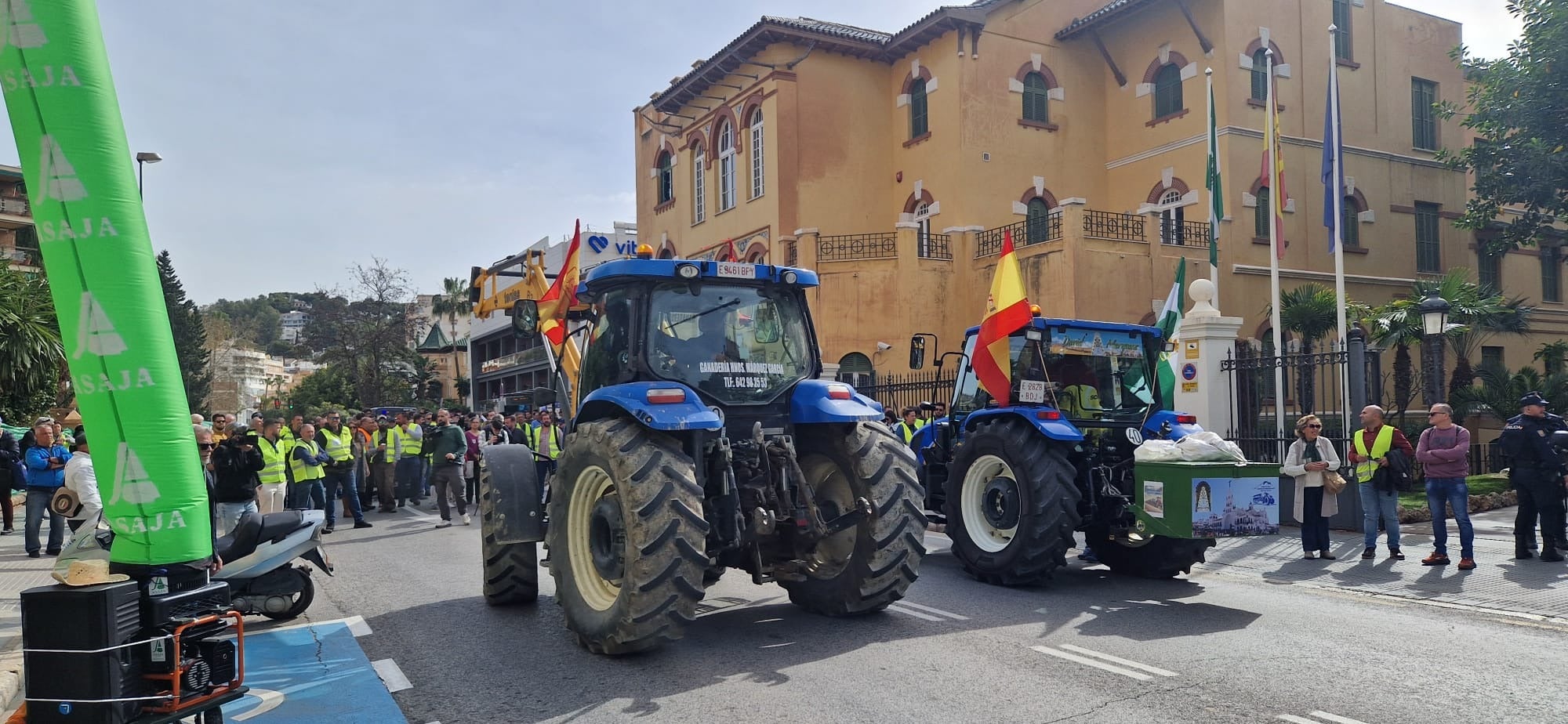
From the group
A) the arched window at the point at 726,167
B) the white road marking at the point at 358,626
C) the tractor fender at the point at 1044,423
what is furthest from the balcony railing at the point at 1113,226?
the white road marking at the point at 358,626

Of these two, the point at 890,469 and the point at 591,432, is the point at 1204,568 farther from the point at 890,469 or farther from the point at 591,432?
the point at 591,432

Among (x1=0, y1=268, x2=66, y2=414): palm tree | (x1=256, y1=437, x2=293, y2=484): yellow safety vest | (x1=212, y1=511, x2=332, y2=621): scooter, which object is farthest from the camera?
(x1=0, y1=268, x2=66, y2=414): palm tree

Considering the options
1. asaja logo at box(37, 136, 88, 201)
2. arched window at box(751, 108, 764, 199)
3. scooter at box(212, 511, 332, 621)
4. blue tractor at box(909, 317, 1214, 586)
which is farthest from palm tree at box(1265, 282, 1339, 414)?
asaja logo at box(37, 136, 88, 201)

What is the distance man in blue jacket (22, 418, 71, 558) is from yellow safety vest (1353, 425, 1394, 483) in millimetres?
14117

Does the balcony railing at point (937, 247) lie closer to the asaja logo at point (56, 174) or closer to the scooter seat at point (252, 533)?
the scooter seat at point (252, 533)

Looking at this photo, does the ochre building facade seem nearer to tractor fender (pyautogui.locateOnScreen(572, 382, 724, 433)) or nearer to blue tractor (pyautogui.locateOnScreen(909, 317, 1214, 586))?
blue tractor (pyautogui.locateOnScreen(909, 317, 1214, 586))

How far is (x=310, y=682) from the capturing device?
603 cm

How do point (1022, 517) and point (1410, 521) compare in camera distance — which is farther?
point (1410, 521)

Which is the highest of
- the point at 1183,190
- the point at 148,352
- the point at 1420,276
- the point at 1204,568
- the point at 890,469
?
the point at 1183,190

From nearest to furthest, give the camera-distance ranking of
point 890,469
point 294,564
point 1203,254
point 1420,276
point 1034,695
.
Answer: point 1034,695, point 890,469, point 294,564, point 1203,254, point 1420,276

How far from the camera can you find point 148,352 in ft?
13.3

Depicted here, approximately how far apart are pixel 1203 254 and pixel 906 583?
1771 cm

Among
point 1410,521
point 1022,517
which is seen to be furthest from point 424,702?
point 1410,521

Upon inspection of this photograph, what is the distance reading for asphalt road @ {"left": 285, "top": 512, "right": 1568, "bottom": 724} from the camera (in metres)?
5.13
